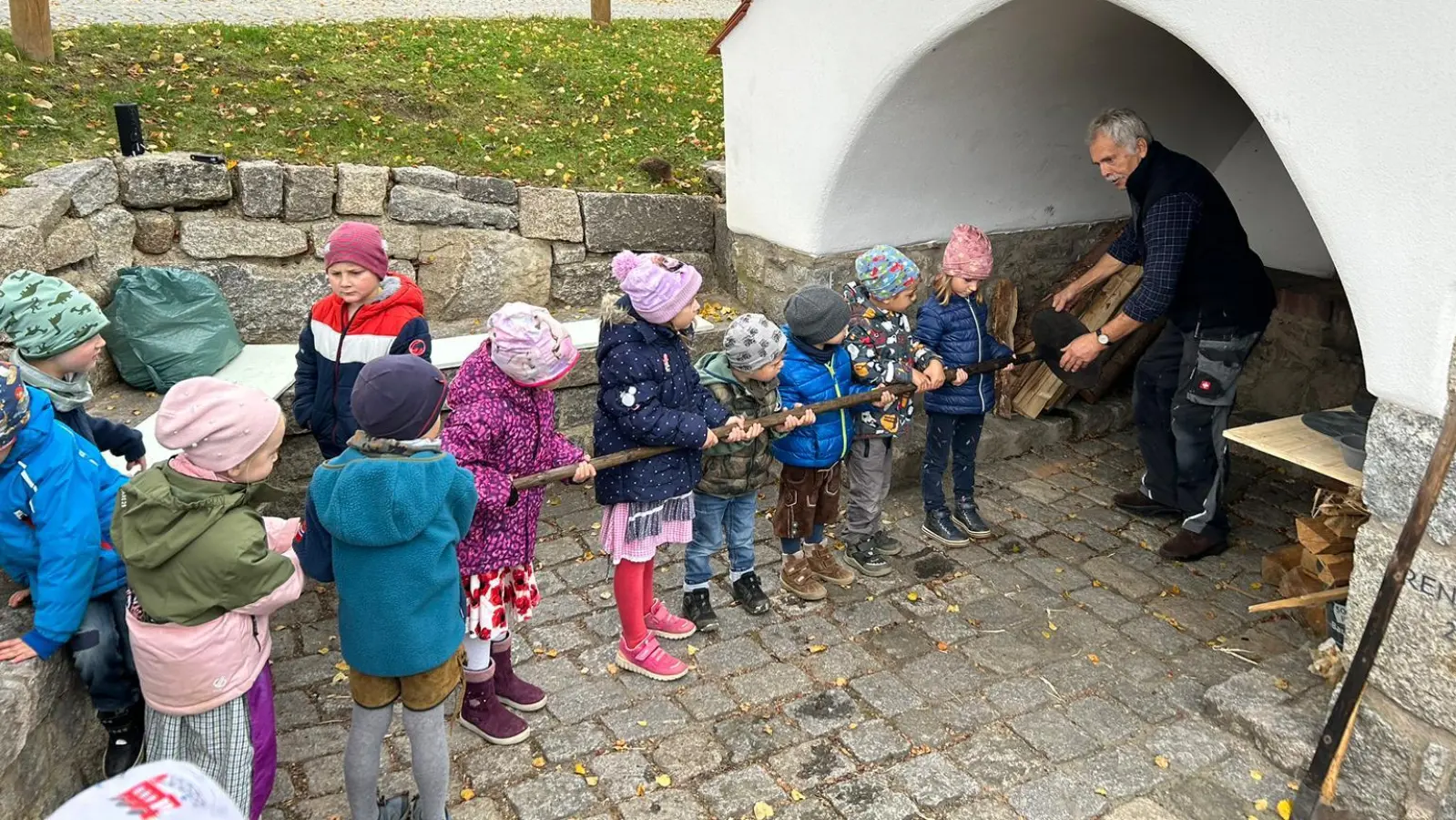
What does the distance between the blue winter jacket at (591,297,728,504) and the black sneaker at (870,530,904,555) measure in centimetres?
137

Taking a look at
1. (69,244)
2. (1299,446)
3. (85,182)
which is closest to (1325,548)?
(1299,446)

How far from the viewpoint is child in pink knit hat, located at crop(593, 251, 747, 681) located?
11.5 feet

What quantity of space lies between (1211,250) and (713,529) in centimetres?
251

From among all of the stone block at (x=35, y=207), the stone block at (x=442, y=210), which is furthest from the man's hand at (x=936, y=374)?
the stone block at (x=35, y=207)

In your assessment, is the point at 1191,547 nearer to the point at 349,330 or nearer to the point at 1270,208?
the point at 1270,208

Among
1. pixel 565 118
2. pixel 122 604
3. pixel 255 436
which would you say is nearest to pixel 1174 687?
pixel 255 436

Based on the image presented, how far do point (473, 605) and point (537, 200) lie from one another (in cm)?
319

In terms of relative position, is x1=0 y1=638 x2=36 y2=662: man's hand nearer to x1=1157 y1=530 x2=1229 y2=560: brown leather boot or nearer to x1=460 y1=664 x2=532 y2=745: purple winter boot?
x1=460 y1=664 x2=532 y2=745: purple winter boot

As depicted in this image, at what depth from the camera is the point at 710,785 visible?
3291 mm

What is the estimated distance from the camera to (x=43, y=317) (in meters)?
3.04

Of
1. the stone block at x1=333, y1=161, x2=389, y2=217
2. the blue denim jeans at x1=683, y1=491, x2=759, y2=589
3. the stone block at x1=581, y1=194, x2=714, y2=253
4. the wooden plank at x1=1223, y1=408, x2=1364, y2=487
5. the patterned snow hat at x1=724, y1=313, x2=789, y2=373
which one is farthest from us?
the stone block at x1=581, y1=194, x2=714, y2=253

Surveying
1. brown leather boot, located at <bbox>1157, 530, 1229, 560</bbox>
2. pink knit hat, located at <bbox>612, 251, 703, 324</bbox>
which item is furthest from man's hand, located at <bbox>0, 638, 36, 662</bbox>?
brown leather boot, located at <bbox>1157, 530, 1229, 560</bbox>

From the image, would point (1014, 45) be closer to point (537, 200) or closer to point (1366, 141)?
point (1366, 141)

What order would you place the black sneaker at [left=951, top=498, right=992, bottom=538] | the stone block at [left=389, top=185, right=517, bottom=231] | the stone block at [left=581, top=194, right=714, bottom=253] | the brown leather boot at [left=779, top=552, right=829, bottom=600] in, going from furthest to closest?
the stone block at [left=581, top=194, right=714, bottom=253], the stone block at [left=389, top=185, right=517, bottom=231], the black sneaker at [left=951, top=498, right=992, bottom=538], the brown leather boot at [left=779, top=552, right=829, bottom=600]
